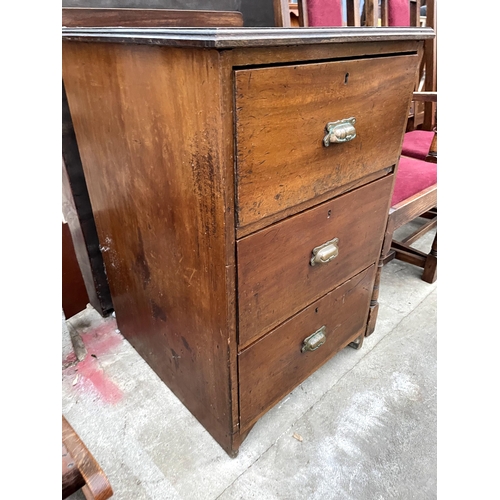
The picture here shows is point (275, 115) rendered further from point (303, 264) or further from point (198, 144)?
point (303, 264)

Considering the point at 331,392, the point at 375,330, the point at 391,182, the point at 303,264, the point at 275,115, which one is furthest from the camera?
the point at 375,330

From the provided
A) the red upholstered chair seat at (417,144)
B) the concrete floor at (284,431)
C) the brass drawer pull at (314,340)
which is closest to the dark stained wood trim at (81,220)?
the concrete floor at (284,431)

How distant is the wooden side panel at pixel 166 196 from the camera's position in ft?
1.97

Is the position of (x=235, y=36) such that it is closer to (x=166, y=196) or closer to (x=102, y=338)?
(x=166, y=196)

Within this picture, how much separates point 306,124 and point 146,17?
0.65m

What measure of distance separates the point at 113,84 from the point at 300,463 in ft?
3.27

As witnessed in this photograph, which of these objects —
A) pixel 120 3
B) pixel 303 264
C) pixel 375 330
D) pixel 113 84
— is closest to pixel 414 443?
pixel 375 330

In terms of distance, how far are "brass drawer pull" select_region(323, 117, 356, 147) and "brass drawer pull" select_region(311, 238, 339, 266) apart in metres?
0.24

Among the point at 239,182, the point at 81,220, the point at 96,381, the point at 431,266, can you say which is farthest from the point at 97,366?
the point at 431,266

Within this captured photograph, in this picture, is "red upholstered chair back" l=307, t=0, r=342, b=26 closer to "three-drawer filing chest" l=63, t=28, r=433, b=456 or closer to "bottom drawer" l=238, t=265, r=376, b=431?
"three-drawer filing chest" l=63, t=28, r=433, b=456

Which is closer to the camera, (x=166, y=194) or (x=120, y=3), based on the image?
(x=166, y=194)

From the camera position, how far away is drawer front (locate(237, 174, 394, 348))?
28.8 inches

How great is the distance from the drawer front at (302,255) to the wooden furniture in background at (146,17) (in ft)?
2.20

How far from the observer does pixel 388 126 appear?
0.86m
